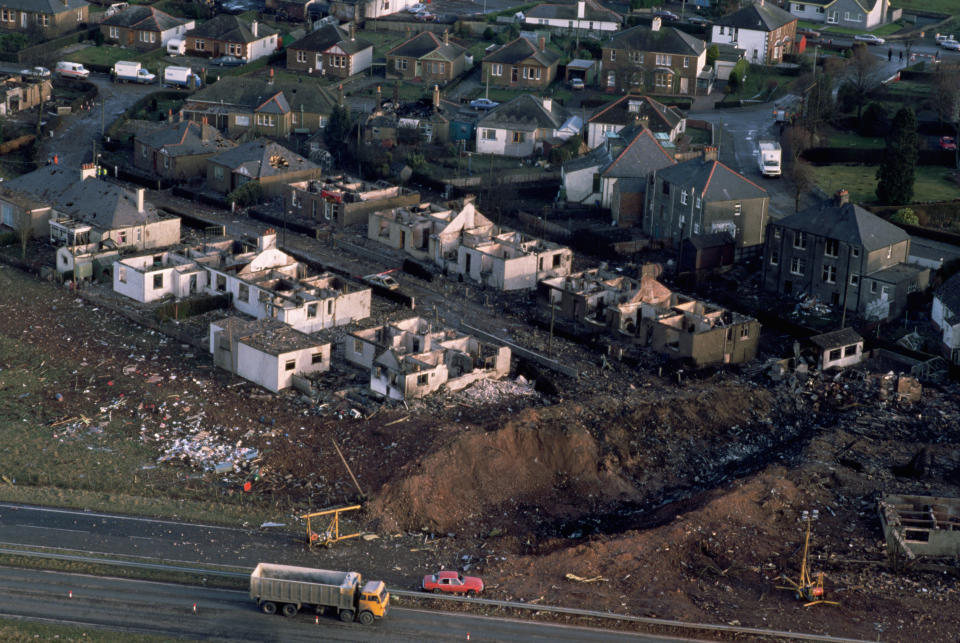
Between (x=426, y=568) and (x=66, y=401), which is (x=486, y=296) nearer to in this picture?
(x=66, y=401)

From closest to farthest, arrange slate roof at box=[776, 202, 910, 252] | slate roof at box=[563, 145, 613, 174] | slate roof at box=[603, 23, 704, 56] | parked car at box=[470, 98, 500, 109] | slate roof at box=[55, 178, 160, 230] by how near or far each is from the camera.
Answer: slate roof at box=[776, 202, 910, 252], slate roof at box=[55, 178, 160, 230], slate roof at box=[563, 145, 613, 174], parked car at box=[470, 98, 500, 109], slate roof at box=[603, 23, 704, 56]

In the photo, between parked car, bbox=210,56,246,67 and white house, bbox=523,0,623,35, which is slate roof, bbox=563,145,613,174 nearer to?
parked car, bbox=210,56,246,67

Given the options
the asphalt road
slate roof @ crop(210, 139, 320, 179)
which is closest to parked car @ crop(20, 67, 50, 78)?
slate roof @ crop(210, 139, 320, 179)

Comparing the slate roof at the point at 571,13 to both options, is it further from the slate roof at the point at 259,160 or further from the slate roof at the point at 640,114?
the slate roof at the point at 259,160

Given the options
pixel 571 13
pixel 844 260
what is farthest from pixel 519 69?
pixel 844 260

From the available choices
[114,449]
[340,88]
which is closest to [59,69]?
[340,88]

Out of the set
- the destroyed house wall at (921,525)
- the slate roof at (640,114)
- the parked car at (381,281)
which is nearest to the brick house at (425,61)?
the slate roof at (640,114)
